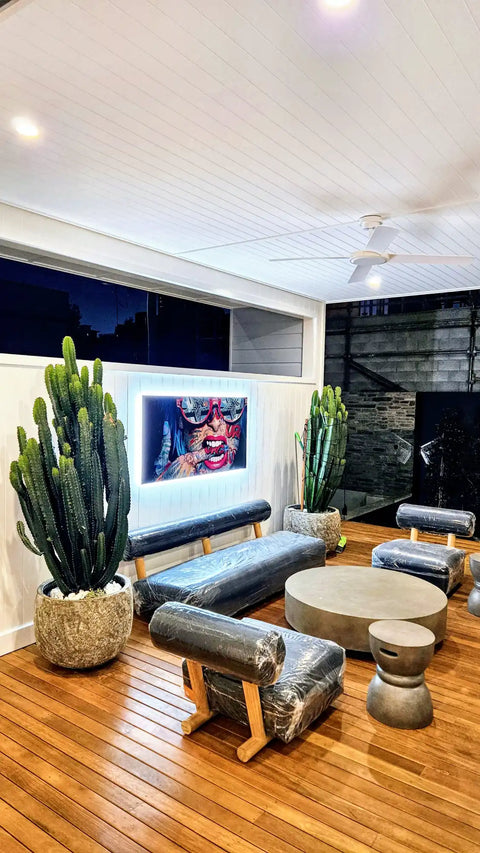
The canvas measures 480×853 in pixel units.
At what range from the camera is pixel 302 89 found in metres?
2.19

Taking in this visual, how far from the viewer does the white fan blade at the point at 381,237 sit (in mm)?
3311

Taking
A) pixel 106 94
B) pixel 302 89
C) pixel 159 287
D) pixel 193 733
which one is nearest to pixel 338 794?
pixel 193 733

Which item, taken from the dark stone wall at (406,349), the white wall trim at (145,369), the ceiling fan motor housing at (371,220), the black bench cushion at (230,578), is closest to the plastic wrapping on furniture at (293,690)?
the black bench cushion at (230,578)

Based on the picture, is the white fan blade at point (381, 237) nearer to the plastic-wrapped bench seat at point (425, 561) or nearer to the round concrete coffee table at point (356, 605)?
the round concrete coffee table at point (356, 605)

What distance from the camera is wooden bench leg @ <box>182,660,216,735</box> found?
269 cm

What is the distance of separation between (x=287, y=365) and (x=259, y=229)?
10.5 feet

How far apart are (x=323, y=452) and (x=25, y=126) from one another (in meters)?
4.13

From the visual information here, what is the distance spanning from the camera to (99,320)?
5.48m

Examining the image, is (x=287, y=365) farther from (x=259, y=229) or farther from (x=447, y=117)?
(x=447, y=117)

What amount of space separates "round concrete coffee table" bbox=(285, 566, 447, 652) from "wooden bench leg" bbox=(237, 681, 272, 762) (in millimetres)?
976

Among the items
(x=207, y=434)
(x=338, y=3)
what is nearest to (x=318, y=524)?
(x=207, y=434)

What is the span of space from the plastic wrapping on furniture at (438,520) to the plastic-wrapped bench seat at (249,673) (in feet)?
9.01

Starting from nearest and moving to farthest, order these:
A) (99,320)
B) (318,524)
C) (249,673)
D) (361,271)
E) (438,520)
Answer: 1. (249,673)
2. (361,271)
3. (438,520)
4. (99,320)
5. (318,524)

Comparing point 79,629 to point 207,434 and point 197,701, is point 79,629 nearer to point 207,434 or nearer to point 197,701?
point 197,701
